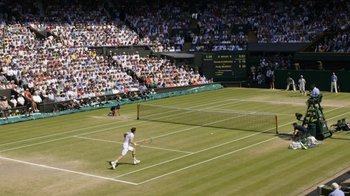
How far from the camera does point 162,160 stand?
21750mm

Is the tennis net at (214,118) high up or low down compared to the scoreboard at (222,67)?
down

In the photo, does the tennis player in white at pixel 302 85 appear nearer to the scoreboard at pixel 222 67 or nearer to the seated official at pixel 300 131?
the scoreboard at pixel 222 67

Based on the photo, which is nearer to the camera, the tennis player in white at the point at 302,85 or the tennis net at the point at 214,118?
the tennis net at the point at 214,118

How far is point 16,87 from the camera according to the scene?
124 feet

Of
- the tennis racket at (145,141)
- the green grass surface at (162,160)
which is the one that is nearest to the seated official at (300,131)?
the green grass surface at (162,160)

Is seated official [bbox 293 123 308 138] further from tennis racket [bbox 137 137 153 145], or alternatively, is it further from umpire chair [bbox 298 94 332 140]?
tennis racket [bbox 137 137 153 145]

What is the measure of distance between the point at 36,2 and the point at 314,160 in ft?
130

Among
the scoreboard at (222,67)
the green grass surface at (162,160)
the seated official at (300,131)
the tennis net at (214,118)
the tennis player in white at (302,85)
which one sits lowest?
the green grass surface at (162,160)

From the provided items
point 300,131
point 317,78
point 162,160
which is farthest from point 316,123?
point 317,78

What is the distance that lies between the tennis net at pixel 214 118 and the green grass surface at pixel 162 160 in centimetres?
63

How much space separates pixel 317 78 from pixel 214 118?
58.7 feet

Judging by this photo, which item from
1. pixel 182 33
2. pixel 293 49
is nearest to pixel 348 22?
pixel 293 49

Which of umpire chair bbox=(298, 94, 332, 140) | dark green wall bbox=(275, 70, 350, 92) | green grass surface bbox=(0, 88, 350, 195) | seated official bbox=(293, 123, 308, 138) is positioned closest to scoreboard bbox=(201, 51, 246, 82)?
dark green wall bbox=(275, 70, 350, 92)

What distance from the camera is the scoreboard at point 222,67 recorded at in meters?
50.6
